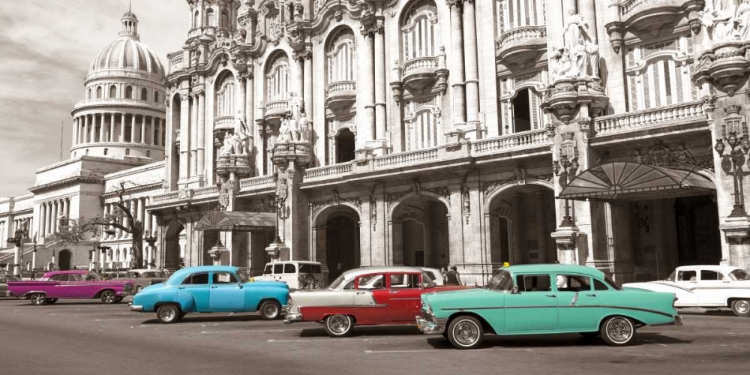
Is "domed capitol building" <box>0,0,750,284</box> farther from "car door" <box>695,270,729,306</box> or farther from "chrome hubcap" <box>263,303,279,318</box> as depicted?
"chrome hubcap" <box>263,303,279,318</box>

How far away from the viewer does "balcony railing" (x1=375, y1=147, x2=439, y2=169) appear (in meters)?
31.5

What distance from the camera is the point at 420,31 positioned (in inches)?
1394

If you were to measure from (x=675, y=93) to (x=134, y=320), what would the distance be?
22.2 m

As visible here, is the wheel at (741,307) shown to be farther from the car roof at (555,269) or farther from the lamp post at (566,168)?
the car roof at (555,269)

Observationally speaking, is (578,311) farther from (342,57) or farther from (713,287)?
(342,57)

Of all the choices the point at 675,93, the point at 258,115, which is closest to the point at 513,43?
the point at 675,93

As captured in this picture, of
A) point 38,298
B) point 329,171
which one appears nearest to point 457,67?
point 329,171

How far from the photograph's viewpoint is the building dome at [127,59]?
347ft

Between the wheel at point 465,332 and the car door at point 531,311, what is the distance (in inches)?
21.8

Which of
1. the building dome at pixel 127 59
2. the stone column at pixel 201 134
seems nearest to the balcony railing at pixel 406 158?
the stone column at pixel 201 134

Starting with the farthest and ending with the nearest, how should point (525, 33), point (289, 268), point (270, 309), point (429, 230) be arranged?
point (429, 230) < point (525, 33) < point (289, 268) < point (270, 309)

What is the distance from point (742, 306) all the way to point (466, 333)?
10.6 m

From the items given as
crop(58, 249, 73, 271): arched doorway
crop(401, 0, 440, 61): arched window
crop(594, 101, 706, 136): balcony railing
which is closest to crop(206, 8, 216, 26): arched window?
crop(401, 0, 440, 61): arched window

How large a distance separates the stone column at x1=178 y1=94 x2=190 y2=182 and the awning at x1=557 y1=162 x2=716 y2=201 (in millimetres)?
33757
